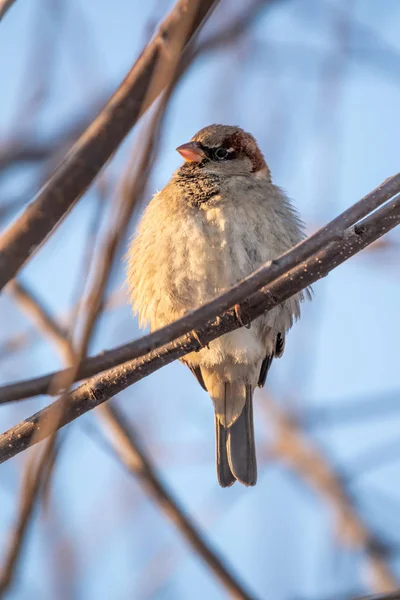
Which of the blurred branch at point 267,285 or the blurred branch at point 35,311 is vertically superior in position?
the blurred branch at point 35,311

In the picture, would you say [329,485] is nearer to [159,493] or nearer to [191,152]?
[191,152]

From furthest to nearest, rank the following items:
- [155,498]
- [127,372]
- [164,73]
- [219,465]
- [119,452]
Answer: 1. [219,465]
2. [119,452]
3. [155,498]
4. [127,372]
5. [164,73]

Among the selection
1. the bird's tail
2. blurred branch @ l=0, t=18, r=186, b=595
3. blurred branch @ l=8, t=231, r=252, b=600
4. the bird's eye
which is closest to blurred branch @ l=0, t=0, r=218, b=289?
blurred branch @ l=0, t=18, r=186, b=595

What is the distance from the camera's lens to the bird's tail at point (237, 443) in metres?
4.06

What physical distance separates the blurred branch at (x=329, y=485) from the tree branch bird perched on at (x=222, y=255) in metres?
0.99

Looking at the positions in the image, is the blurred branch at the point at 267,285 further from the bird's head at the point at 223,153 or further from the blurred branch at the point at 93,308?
the bird's head at the point at 223,153

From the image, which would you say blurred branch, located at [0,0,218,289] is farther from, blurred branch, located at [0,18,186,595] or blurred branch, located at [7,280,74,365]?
blurred branch, located at [7,280,74,365]

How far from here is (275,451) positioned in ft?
17.4

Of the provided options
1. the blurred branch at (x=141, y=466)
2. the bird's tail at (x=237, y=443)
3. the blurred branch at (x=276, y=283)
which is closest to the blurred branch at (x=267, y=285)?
the blurred branch at (x=276, y=283)

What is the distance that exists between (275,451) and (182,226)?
7.38ft

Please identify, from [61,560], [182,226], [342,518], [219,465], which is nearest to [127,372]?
[182,226]

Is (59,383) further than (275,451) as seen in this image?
No

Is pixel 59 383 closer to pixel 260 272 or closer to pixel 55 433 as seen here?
pixel 55 433

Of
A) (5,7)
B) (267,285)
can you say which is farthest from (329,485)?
(5,7)
